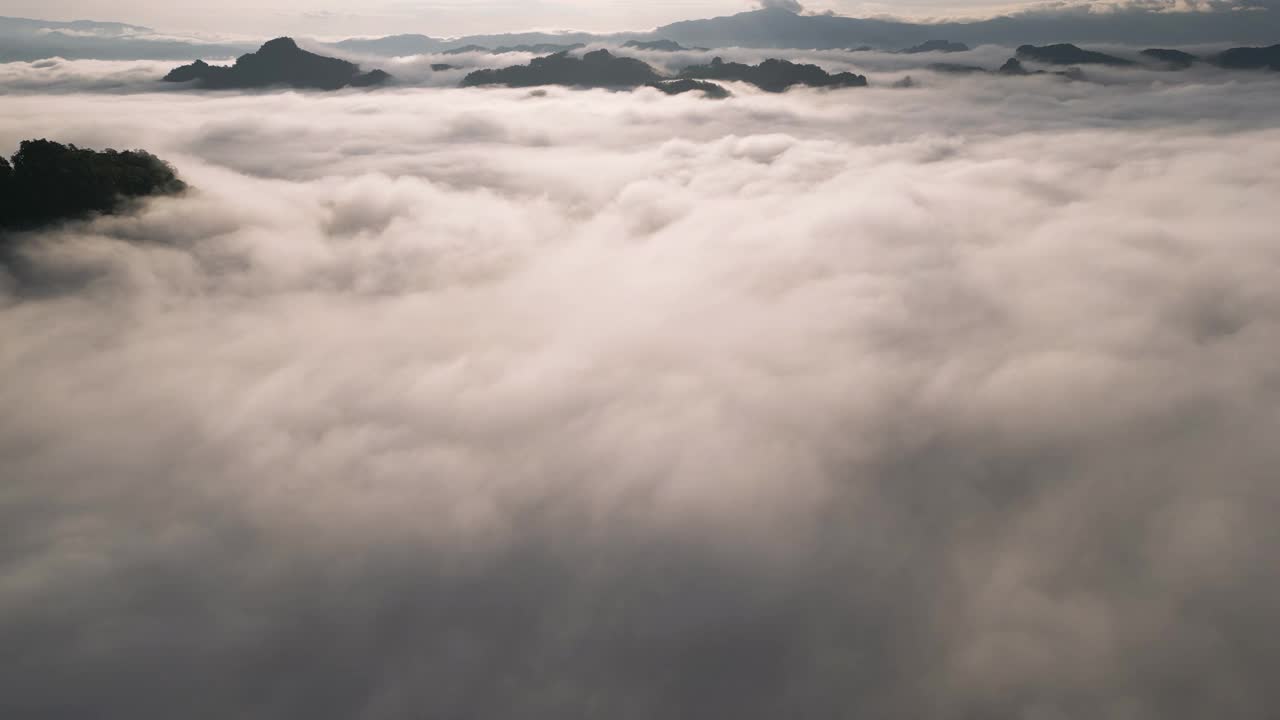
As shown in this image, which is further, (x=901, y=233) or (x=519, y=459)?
(x=901, y=233)

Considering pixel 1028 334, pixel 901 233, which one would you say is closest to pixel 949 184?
pixel 901 233

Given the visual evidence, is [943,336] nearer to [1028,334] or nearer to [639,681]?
[1028,334]

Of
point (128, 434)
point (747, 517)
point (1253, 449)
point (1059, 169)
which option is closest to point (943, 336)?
point (1253, 449)

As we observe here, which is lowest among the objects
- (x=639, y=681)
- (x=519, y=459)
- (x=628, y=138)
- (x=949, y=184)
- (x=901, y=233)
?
(x=639, y=681)

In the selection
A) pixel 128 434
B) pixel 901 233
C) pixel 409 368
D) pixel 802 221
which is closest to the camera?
pixel 128 434

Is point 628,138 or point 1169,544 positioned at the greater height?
point 628,138

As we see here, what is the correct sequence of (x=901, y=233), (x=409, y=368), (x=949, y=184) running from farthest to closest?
(x=949, y=184) → (x=901, y=233) → (x=409, y=368)
